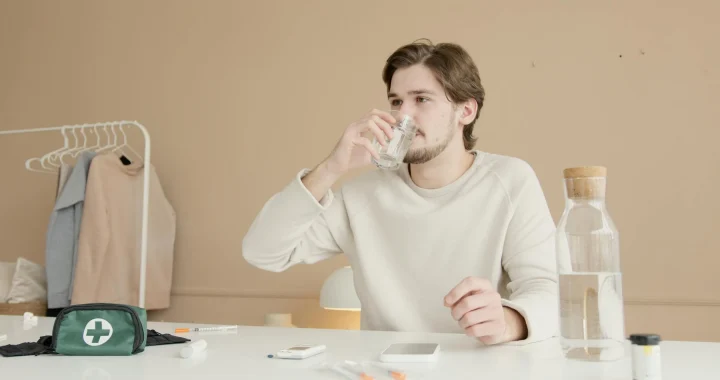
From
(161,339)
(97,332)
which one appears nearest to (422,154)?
(161,339)

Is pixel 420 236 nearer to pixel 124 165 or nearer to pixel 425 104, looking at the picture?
pixel 425 104

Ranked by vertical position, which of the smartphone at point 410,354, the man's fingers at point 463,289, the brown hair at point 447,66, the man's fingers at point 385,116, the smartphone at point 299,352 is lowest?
the smartphone at point 299,352

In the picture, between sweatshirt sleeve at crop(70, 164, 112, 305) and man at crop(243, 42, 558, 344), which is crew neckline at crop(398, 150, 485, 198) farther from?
sweatshirt sleeve at crop(70, 164, 112, 305)

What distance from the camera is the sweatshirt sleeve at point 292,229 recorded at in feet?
4.85

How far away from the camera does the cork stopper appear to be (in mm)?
864

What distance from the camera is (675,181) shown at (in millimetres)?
2764

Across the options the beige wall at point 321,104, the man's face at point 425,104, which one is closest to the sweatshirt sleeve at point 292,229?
the man's face at point 425,104

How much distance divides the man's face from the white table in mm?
679

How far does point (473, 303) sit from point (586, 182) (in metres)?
0.26

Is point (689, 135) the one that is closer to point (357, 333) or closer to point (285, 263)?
point (285, 263)

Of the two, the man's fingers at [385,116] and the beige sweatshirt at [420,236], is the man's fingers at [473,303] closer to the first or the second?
the beige sweatshirt at [420,236]

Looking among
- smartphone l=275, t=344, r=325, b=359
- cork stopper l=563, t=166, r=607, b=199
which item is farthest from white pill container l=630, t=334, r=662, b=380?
smartphone l=275, t=344, r=325, b=359

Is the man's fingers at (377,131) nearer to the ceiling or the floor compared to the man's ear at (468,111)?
nearer to the floor

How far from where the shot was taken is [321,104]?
329 cm
